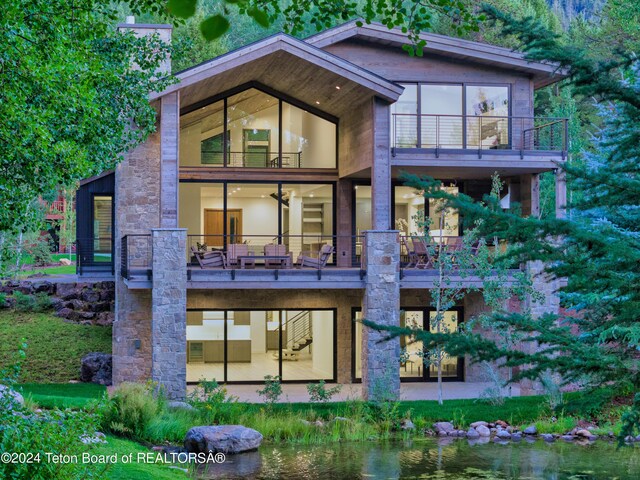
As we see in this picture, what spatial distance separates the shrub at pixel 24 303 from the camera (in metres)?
27.2

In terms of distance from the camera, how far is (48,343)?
23938 millimetres

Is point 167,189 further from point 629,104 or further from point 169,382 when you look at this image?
point 629,104

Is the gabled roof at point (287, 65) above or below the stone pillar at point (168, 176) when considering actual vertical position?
above

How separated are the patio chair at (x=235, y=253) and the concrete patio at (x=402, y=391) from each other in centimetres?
303

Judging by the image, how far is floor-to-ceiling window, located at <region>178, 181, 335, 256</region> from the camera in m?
22.9

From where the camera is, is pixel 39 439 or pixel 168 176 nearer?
pixel 39 439

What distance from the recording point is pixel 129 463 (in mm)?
11836

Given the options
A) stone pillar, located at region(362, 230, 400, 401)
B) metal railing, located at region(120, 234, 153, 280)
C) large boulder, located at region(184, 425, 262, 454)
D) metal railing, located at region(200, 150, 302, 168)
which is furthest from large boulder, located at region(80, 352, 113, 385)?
large boulder, located at region(184, 425, 262, 454)

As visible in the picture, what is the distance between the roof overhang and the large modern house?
0.17 ft

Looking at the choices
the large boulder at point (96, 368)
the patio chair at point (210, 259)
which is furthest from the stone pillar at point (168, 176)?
the large boulder at point (96, 368)

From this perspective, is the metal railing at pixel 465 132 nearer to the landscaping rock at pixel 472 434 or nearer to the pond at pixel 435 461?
the landscaping rock at pixel 472 434

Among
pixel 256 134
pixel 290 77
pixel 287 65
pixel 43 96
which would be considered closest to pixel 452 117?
pixel 290 77

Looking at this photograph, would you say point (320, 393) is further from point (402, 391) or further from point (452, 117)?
point (452, 117)

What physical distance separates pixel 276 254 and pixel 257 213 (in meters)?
2.86
